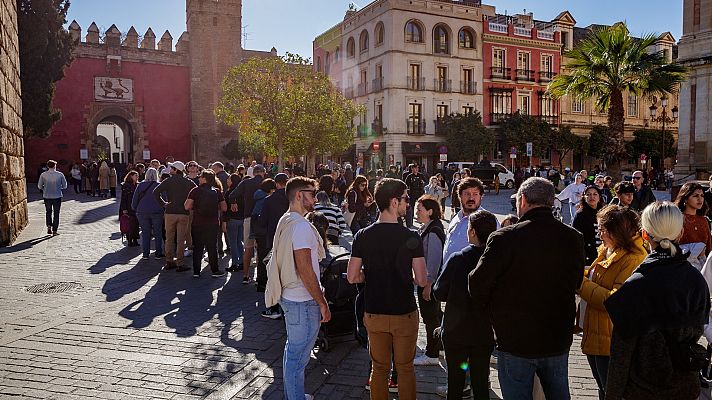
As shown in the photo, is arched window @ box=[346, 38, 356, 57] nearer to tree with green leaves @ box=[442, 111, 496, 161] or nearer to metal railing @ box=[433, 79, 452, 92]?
metal railing @ box=[433, 79, 452, 92]

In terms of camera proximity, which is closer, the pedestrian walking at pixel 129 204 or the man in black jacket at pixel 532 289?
the man in black jacket at pixel 532 289

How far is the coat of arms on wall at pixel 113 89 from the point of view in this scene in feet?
124

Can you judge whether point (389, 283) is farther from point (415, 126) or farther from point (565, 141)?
point (565, 141)

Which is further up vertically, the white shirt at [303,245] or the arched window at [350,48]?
the arched window at [350,48]

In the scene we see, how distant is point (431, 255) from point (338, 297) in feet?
4.53

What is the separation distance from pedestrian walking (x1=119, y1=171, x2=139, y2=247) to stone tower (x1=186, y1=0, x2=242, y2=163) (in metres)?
27.9

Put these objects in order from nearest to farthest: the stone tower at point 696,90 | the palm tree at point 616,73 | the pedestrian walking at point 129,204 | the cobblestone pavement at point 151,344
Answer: the cobblestone pavement at point 151,344 < the pedestrian walking at point 129,204 < the palm tree at point 616,73 < the stone tower at point 696,90

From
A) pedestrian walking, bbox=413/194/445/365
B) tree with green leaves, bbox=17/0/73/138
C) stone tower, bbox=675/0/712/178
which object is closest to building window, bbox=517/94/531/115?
stone tower, bbox=675/0/712/178

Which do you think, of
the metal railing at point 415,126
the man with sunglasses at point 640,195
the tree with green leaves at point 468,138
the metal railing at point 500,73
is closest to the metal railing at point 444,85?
the tree with green leaves at point 468,138

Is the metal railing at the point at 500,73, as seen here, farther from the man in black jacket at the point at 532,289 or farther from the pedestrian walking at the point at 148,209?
the man in black jacket at the point at 532,289

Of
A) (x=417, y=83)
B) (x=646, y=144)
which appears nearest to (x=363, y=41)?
(x=417, y=83)

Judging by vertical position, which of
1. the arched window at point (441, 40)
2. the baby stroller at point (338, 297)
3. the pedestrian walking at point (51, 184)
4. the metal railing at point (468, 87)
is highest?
the arched window at point (441, 40)

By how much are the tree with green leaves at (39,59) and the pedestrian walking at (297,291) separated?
94.1 ft

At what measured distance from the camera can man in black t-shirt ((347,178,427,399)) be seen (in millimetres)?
3844
